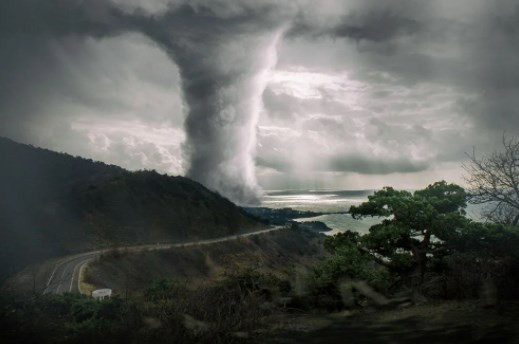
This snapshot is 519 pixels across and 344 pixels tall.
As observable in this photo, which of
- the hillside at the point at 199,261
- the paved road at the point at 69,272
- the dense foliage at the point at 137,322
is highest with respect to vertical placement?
the dense foliage at the point at 137,322

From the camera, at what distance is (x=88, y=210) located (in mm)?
92812

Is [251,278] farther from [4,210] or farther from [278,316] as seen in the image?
[4,210]

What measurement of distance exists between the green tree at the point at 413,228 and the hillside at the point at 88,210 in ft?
155

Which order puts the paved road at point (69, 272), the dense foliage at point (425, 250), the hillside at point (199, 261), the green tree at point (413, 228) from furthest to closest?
the hillside at point (199, 261) → the paved road at point (69, 272) → the green tree at point (413, 228) → the dense foliage at point (425, 250)

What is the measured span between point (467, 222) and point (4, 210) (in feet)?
297

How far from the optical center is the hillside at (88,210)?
74.0 m

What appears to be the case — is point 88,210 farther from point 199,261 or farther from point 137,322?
point 137,322

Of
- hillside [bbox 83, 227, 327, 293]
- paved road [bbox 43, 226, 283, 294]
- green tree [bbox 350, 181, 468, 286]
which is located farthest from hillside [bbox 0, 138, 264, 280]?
green tree [bbox 350, 181, 468, 286]

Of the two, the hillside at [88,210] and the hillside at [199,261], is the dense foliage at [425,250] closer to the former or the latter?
the hillside at [199,261]

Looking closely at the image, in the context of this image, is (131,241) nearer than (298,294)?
No

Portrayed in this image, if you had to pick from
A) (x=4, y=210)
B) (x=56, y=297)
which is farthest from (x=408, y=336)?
(x=4, y=210)

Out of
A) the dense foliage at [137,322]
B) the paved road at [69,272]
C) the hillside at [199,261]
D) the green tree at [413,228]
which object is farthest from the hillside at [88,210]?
the green tree at [413,228]

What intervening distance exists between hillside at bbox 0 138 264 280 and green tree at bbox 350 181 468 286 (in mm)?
47182

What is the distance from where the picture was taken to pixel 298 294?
17.1m
